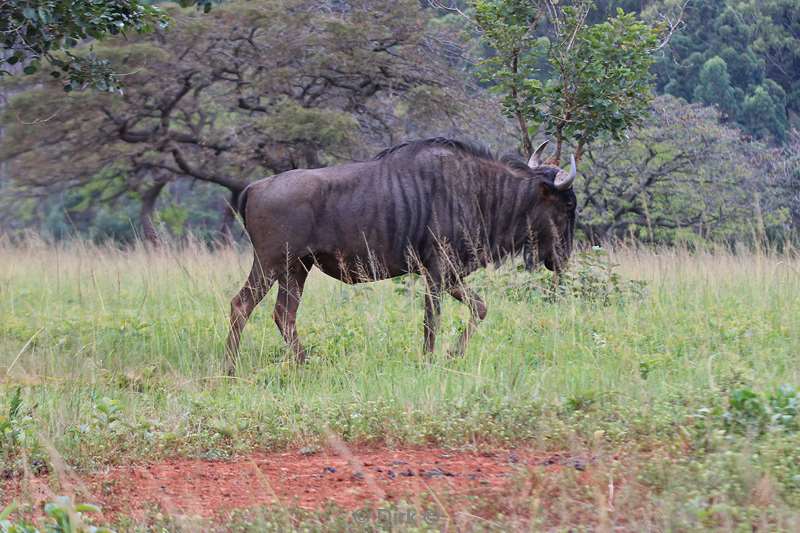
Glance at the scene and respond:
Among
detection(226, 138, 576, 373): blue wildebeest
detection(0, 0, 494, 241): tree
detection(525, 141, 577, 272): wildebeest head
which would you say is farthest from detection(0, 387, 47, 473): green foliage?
detection(0, 0, 494, 241): tree

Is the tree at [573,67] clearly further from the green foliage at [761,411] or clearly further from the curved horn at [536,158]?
the green foliage at [761,411]

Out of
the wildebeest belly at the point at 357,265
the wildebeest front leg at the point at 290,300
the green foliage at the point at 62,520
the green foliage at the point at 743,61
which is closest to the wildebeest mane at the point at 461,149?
the wildebeest belly at the point at 357,265

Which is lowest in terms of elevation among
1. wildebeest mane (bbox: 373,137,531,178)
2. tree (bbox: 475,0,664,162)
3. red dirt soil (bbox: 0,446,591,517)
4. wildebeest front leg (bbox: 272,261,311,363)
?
wildebeest front leg (bbox: 272,261,311,363)

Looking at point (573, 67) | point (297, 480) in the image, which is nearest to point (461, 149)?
point (573, 67)

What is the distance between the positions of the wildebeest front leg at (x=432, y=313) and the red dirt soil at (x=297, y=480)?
2345 mm

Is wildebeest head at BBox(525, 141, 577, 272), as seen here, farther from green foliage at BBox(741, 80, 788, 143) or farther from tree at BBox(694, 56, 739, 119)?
green foliage at BBox(741, 80, 788, 143)

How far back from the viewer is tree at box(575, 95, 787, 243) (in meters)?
19.9

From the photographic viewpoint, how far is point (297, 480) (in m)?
4.23

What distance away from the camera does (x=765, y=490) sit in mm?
3479

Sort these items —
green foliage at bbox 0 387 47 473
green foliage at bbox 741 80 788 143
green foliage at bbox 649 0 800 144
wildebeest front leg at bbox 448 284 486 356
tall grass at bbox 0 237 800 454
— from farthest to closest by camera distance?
green foliage at bbox 649 0 800 144, green foliage at bbox 741 80 788 143, wildebeest front leg at bbox 448 284 486 356, tall grass at bbox 0 237 800 454, green foliage at bbox 0 387 47 473

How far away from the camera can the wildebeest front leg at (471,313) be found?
668cm

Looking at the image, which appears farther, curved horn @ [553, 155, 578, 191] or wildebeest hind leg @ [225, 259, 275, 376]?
curved horn @ [553, 155, 578, 191]

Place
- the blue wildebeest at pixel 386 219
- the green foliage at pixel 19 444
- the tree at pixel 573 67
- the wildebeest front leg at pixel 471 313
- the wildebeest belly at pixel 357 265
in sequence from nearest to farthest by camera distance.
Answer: the green foliage at pixel 19 444, the wildebeest front leg at pixel 471 313, the blue wildebeest at pixel 386 219, the wildebeest belly at pixel 357 265, the tree at pixel 573 67

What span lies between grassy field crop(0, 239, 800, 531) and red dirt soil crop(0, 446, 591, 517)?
115 mm
